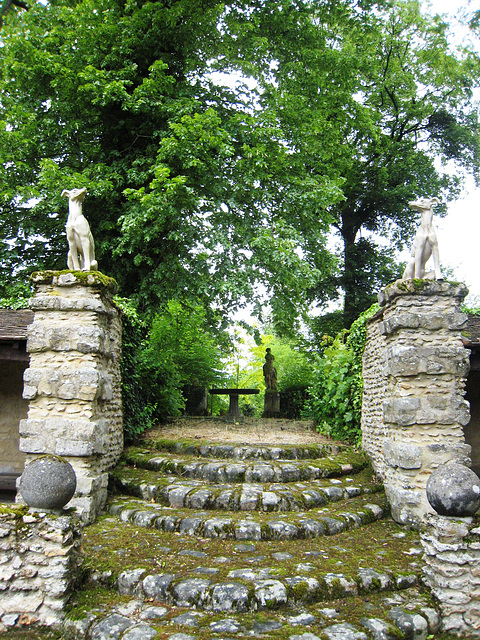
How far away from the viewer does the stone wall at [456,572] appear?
366cm

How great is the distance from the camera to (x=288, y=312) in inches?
435

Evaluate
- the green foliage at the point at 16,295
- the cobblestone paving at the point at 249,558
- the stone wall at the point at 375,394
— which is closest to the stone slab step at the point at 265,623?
the cobblestone paving at the point at 249,558

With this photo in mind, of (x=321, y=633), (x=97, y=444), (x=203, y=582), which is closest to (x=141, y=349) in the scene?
(x=97, y=444)

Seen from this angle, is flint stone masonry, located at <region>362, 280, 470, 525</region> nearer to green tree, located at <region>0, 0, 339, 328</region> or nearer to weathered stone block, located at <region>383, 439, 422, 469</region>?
weathered stone block, located at <region>383, 439, 422, 469</region>

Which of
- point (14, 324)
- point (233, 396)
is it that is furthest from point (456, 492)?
point (233, 396)

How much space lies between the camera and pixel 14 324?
7.20m

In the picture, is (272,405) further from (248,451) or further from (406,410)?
(406,410)

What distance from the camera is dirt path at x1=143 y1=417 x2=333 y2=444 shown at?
8031mm

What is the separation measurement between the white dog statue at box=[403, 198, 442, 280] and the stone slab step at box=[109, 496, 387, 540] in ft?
10.1

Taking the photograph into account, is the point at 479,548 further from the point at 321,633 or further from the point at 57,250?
the point at 57,250

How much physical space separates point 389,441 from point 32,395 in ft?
14.8

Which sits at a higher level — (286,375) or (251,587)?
(286,375)

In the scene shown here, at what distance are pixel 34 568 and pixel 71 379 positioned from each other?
2198 millimetres

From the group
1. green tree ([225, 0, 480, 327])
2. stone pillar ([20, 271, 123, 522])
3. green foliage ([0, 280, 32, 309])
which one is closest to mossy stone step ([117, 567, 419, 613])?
stone pillar ([20, 271, 123, 522])
